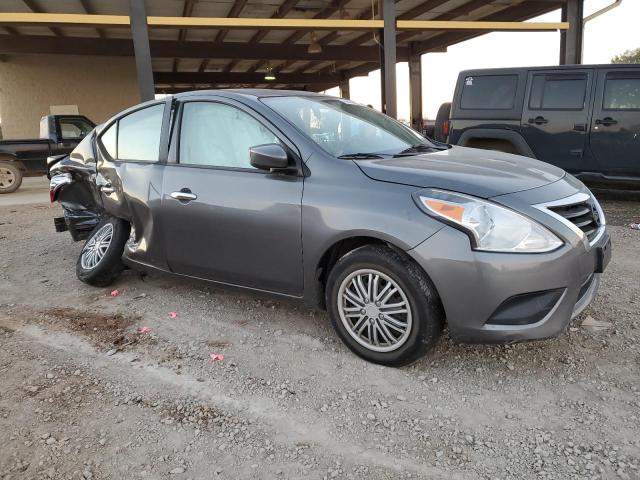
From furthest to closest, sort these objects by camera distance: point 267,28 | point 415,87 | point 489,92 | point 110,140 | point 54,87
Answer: point 415,87
point 54,87
point 267,28
point 489,92
point 110,140

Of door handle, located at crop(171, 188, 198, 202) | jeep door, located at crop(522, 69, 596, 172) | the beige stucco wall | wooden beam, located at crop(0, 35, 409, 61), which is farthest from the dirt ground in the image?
the beige stucco wall

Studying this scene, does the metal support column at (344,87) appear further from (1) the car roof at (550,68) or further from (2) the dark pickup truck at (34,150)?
(1) the car roof at (550,68)

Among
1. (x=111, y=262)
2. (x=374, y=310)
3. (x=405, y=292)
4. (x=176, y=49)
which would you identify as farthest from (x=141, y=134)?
(x=176, y=49)

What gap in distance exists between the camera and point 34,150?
11.6 meters

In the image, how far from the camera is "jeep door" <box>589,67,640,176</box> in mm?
6582

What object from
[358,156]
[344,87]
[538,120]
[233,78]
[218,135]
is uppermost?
[233,78]

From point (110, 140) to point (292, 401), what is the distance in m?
2.99

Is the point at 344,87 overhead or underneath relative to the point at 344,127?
overhead

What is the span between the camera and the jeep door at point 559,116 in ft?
22.6

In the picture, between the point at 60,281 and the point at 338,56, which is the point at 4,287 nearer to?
the point at 60,281

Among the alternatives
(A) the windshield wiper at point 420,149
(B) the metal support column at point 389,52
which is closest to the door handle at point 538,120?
(A) the windshield wiper at point 420,149

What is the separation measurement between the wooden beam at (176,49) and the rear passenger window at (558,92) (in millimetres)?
11745

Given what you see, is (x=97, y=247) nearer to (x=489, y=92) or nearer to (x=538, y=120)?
(x=489, y=92)

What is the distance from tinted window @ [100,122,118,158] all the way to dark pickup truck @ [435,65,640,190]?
16.3 feet
